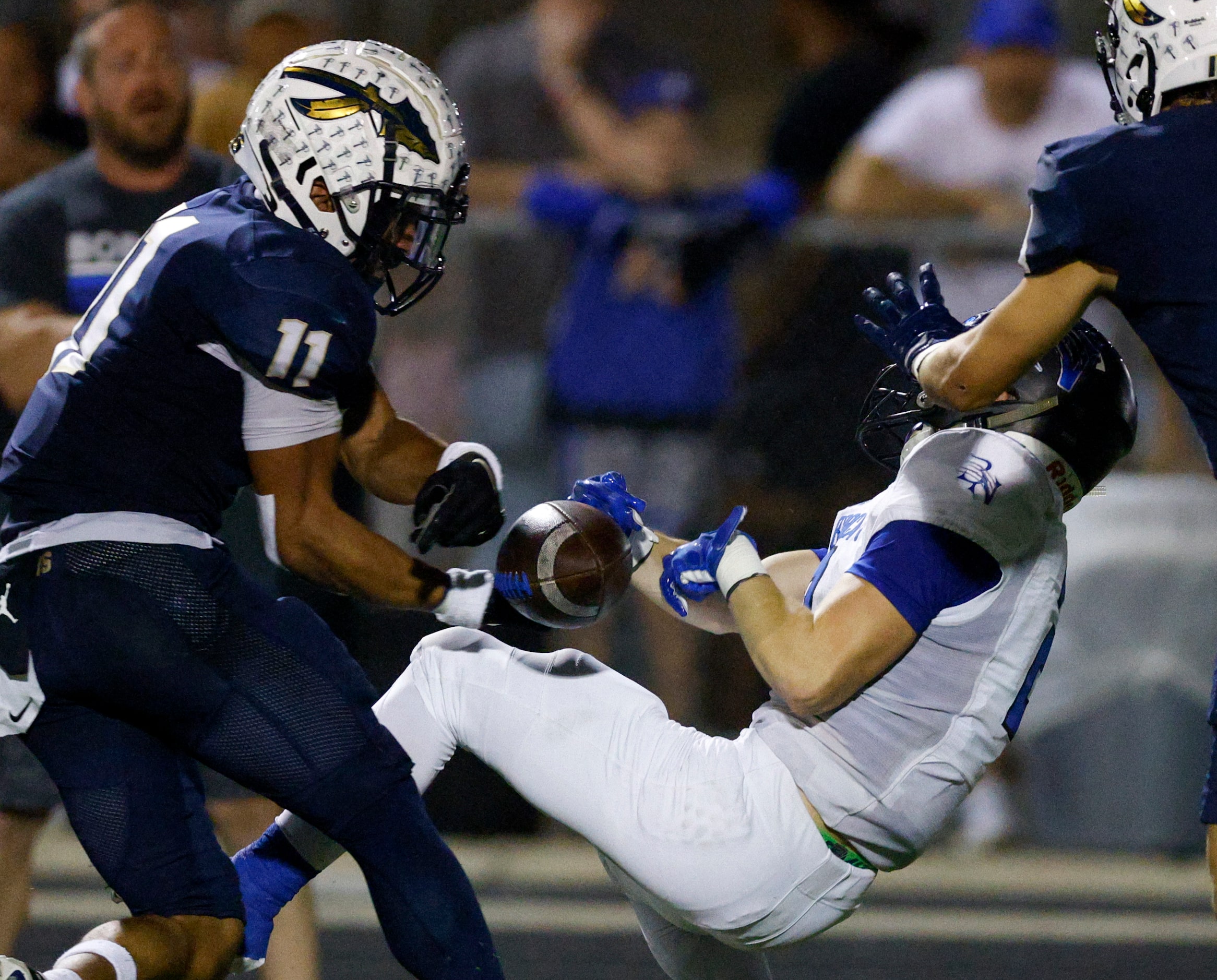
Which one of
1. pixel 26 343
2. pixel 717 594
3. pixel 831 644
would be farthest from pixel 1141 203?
pixel 26 343

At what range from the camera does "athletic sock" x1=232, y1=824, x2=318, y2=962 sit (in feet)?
8.79

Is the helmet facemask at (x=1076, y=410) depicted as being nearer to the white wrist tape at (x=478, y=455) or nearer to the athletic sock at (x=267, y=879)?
the white wrist tape at (x=478, y=455)

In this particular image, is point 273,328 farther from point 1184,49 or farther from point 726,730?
point 726,730

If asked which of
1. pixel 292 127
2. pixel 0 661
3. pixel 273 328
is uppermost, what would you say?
pixel 292 127

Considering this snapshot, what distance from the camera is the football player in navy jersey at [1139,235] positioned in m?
2.31

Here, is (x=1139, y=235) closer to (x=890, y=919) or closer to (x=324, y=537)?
(x=324, y=537)

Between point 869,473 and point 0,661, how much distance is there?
2.75 metres

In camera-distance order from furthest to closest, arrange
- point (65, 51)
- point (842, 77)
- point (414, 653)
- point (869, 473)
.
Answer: point (842, 77), point (65, 51), point (869, 473), point (414, 653)

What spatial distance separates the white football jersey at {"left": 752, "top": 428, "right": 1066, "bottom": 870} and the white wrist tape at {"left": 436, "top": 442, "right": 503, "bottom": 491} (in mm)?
585

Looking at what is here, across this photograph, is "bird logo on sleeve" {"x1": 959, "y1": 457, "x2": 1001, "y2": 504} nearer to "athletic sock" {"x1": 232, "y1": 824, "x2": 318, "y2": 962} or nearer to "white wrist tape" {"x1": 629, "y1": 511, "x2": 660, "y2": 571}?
"white wrist tape" {"x1": 629, "y1": 511, "x2": 660, "y2": 571}

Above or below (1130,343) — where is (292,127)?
above

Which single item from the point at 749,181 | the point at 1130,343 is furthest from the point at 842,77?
the point at 1130,343

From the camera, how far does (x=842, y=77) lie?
5465 mm

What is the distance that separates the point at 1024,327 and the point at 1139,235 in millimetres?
197
